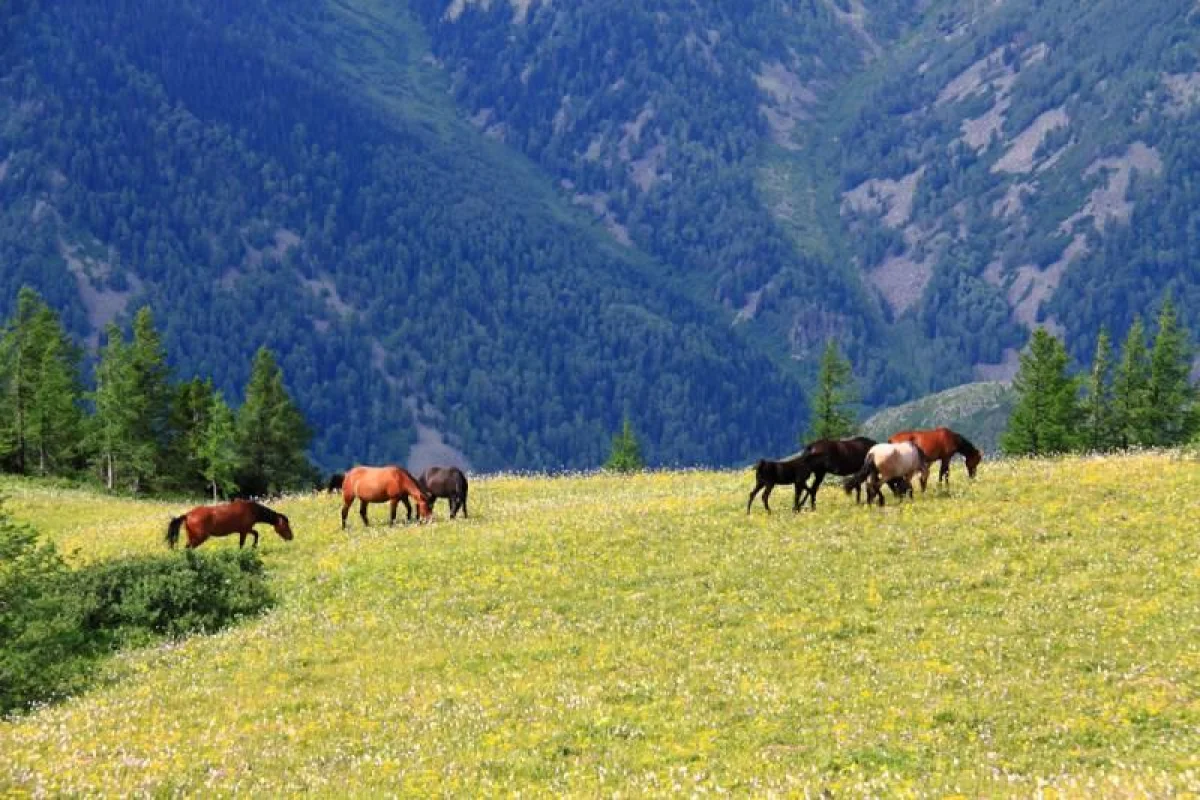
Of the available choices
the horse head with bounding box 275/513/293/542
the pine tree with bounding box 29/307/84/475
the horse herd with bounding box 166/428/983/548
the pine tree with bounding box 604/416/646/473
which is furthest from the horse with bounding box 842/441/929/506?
the pine tree with bounding box 604/416/646/473

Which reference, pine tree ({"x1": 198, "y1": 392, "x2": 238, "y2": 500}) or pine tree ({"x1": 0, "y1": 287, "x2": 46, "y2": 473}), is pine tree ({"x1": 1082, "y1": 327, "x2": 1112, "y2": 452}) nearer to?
pine tree ({"x1": 198, "y1": 392, "x2": 238, "y2": 500})

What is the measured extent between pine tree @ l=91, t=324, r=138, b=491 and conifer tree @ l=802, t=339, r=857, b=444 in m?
58.9

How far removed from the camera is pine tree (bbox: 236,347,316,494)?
4085 inches

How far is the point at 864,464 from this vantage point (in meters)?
35.1

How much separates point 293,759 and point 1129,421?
96609 millimetres

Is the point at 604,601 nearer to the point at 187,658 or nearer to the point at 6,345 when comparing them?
the point at 187,658

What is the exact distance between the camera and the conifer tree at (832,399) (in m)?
108

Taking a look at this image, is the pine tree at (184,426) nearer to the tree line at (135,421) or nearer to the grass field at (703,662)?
the tree line at (135,421)

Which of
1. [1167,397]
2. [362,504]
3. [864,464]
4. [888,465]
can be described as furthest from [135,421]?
[1167,397]

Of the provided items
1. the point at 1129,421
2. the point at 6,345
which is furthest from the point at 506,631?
the point at 1129,421

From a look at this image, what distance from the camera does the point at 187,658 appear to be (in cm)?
2711

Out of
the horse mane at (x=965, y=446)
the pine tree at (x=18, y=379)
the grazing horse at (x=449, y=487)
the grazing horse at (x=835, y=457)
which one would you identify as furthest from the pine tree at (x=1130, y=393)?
the pine tree at (x=18, y=379)

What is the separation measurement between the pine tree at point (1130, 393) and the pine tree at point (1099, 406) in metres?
0.62

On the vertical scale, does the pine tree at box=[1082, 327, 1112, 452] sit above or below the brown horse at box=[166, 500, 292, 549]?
above
